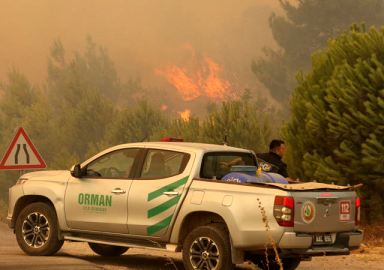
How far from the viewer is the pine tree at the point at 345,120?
18875 mm

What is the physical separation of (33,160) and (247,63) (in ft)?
448

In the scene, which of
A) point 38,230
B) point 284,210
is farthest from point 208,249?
point 38,230

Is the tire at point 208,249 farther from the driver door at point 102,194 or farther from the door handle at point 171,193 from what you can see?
the driver door at point 102,194

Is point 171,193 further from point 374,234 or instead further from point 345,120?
point 345,120

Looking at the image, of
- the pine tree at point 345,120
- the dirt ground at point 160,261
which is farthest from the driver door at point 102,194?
the pine tree at point 345,120

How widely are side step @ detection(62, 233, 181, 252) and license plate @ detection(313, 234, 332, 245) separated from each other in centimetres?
173

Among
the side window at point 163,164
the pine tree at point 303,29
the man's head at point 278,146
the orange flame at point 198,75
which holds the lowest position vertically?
the side window at point 163,164

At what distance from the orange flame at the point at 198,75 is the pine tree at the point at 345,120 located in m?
122

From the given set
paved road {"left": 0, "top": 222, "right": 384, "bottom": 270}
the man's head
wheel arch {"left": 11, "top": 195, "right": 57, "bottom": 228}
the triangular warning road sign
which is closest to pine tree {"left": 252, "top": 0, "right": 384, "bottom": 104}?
the triangular warning road sign

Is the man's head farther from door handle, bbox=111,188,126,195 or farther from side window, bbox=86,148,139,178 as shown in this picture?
door handle, bbox=111,188,126,195

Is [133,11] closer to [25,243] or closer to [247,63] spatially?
[247,63]

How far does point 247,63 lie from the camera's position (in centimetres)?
15062

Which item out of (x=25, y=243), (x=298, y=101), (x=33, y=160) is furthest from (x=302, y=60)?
(x=25, y=243)

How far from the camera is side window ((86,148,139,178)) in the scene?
9703mm
